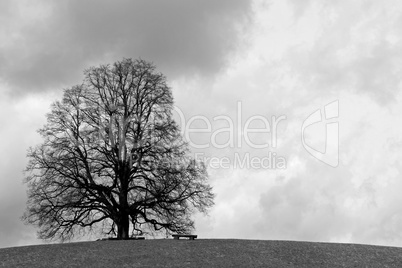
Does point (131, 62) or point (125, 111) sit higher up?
point (131, 62)

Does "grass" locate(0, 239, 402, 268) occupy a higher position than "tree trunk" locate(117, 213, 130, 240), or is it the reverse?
"tree trunk" locate(117, 213, 130, 240)

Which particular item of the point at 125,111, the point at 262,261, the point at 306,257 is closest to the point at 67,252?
the point at 262,261

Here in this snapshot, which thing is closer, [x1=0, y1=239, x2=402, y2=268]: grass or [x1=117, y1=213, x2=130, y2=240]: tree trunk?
[x1=0, y1=239, x2=402, y2=268]: grass

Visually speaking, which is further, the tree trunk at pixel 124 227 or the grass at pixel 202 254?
the tree trunk at pixel 124 227

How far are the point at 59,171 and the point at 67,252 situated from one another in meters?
12.4

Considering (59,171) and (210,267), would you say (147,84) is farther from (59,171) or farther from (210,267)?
(210,267)

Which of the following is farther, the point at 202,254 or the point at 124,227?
the point at 124,227

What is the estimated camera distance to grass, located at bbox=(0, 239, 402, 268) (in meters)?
29.1

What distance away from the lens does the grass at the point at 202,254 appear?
29125 millimetres

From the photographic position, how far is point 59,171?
42906mm

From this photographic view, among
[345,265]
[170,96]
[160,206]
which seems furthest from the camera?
[170,96]

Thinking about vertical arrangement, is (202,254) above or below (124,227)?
below

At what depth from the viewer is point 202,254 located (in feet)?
100

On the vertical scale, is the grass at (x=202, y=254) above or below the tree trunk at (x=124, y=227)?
below
